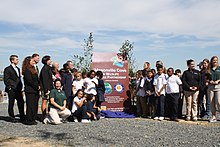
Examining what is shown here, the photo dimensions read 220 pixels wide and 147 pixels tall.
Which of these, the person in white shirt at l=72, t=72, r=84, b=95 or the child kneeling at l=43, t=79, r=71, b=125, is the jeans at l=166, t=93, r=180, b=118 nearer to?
the person in white shirt at l=72, t=72, r=84, b=95

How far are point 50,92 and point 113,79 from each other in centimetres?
328

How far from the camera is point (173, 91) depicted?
9461 millimetres

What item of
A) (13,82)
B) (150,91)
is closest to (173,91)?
(150,91)

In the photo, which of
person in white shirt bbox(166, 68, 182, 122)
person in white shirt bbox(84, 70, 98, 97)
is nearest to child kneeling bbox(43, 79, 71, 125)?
person in white shirt bbox(84, 70, 98, 97)

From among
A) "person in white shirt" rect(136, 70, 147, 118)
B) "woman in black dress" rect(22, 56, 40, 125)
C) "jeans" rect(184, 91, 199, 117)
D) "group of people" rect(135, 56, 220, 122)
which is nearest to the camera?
"woman in black dress" rect(22, 56, 40, 125)

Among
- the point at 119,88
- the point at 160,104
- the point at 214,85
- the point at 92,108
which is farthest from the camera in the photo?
the point at 119,88

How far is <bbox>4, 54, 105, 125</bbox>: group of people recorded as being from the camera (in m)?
8.25

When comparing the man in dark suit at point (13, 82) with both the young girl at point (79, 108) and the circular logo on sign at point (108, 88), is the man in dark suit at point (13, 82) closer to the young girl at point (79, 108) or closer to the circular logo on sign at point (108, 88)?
the young girl at point (79, 108)

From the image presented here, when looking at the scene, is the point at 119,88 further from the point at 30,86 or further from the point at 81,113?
the point at 30,86

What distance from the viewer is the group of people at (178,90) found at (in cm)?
Answer: 908

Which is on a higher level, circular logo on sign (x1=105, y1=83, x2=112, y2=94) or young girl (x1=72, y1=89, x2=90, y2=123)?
circular logo on sign (x1=105, y1=83, x2=112, y2=94)

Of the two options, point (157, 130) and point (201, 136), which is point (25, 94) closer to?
point (157, 130)

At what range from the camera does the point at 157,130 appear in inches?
296

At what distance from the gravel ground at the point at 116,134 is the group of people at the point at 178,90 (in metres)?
1.05
